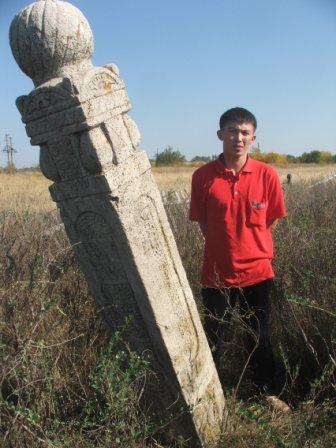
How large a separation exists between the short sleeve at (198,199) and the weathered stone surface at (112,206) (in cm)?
55

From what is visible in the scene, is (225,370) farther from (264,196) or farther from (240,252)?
(264,196)

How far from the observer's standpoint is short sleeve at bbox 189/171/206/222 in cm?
282

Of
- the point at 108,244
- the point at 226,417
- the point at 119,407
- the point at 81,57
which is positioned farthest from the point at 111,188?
the point at 226,417

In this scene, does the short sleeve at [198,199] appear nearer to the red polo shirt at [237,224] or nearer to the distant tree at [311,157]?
the red polo shirt at [237,224]

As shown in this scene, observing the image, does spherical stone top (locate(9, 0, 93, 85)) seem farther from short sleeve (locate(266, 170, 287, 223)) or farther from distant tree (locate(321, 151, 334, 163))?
distant tree (locate(321, 151, 334, 163))

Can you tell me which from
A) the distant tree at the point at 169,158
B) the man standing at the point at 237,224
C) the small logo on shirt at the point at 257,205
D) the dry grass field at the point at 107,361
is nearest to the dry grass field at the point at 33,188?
the dry grass field at the point at 107,361

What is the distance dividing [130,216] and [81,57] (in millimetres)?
773

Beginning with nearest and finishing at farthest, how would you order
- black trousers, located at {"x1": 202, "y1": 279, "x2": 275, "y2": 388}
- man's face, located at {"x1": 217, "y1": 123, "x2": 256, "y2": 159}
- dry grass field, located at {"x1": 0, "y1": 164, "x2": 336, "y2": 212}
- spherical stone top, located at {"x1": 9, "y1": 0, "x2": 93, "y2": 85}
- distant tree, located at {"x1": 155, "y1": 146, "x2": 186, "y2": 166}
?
spherical stone top, located at {"x1": 9, "y1": 0, "x2": 93, "y2": 85}
man's face, located at {"x1": 217, "y1": 123, "x2": 256, "y2": 159}
black trousers, located at {"x1": 202, "y1": 279, "x2": 275, "y2": 388}
dry grass field, located at {"x1": 0, "y1": 164, "x2": 336, "y2": 212}
distant tree, located at {"x1": 155, "y1": 146, "x2": 186, "y2": 166}

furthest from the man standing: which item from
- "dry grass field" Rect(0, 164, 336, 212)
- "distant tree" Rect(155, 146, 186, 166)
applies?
"distant tree" Rect(155, 146, 186, 166)

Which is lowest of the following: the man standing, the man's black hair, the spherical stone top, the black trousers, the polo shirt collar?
the black trousers

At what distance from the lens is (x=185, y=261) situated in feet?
12.8

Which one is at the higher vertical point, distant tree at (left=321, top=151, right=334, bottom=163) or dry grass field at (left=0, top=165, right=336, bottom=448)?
dry grass field at (left=0, top=165, right=336, bottom=448)

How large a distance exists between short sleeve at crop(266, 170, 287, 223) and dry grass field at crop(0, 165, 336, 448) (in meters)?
0.48

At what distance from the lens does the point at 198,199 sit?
9.37ft
